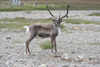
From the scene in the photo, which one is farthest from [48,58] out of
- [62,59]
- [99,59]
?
[99,59]

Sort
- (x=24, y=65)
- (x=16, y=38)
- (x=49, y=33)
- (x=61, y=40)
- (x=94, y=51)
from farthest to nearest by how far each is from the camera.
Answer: (x=16, y=38)
(x=61, y=40)
(x=94, y=51)
(x=49, y=33)
(x=24, y=65)

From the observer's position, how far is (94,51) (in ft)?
41.5

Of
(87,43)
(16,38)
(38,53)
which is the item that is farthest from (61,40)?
(38,53)

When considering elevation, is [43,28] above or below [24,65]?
above

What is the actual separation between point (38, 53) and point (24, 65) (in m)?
2.03

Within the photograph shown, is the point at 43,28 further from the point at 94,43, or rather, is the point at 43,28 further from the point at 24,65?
the point at 94,43

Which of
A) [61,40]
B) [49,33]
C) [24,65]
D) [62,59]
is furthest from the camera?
[61,40]

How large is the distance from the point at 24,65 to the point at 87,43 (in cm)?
650

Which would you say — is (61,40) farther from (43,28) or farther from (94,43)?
(43,28)

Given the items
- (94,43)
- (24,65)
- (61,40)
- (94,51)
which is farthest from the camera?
(61,40)

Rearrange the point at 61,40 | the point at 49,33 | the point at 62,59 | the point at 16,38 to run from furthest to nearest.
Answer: the point at 16,38
the point at 61,40
the point at 49,33
the point at 62,59

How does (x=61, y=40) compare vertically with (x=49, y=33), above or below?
below

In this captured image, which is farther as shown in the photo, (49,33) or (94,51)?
(94,51)

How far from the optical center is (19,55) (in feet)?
38.3
